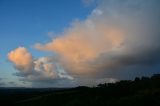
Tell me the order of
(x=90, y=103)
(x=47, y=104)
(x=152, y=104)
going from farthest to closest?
1. (x=47, y=104)
2. (x=90, y=103)
3. (x=152, y=104)

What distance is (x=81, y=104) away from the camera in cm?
17362

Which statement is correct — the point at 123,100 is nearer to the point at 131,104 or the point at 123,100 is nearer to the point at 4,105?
the point at 131,104

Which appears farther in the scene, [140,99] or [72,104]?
[72,104]

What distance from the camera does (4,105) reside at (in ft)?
543

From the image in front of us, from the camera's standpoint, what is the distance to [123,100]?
165 metres

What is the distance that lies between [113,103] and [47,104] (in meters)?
54.5

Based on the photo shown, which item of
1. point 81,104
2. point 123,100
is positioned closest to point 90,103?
point 81,104

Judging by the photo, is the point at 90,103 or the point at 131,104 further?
the point at 90,103

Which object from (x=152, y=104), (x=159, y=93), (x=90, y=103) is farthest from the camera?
(x=159, y=93)

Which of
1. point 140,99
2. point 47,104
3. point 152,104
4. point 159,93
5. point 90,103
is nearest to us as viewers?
point 152,104

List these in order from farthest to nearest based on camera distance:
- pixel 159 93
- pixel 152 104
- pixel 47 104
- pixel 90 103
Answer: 1. pixel 47 104
2. pixel 159 93
3. pixel 90 103
4. pixel 152 104

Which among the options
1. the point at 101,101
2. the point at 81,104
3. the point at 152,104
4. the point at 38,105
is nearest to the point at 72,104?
the point at 81,104

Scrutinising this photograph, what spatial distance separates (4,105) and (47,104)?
4045 cm

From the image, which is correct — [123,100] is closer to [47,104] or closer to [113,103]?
[113,103]
